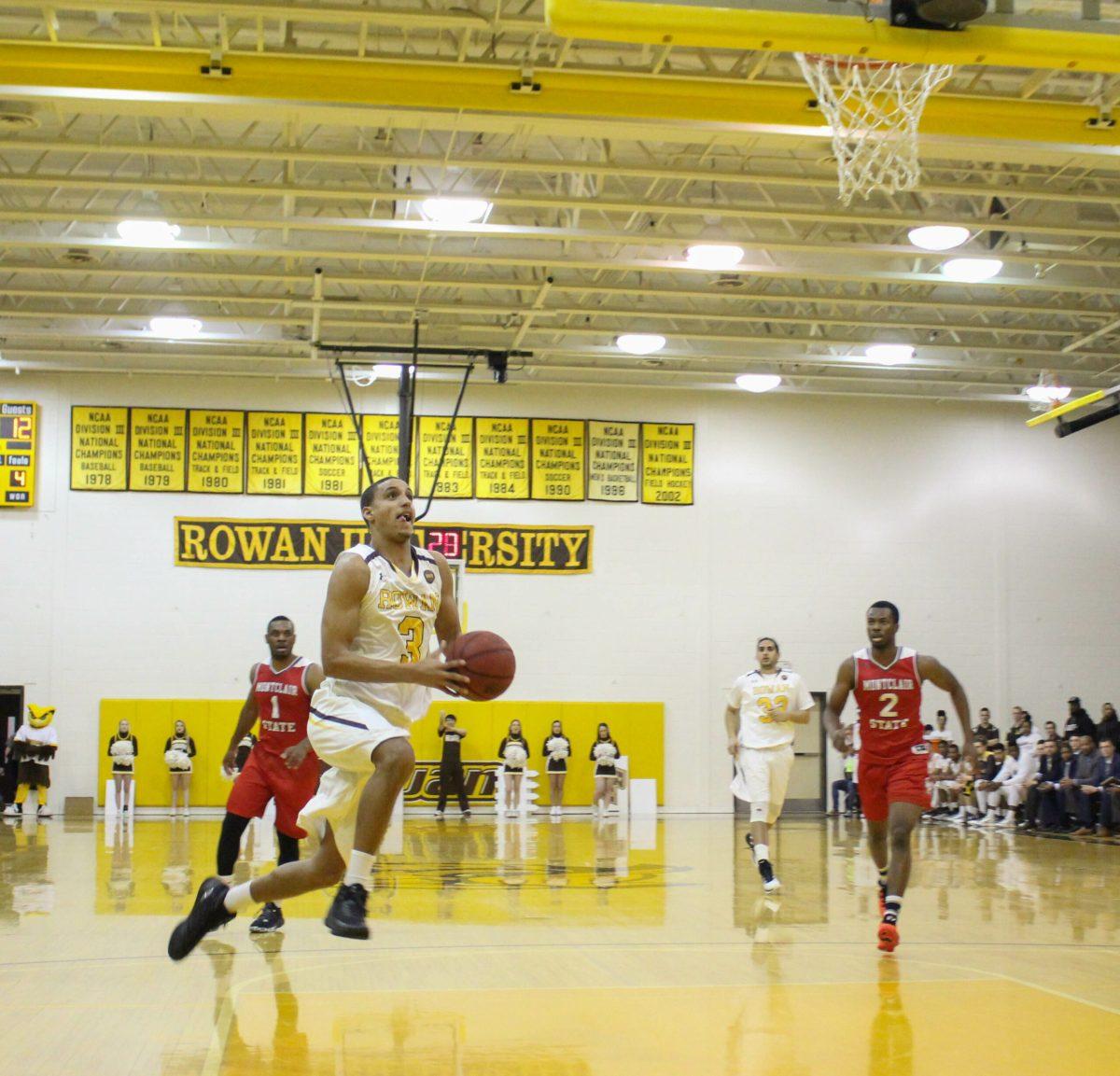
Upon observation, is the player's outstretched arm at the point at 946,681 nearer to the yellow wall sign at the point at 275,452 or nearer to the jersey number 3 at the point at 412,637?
the jersey number 3 at the point at 412,637

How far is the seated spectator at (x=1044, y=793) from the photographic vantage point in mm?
18047

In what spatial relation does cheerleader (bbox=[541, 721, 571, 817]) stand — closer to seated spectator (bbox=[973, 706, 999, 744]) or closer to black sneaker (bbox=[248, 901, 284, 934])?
seated spectator (bbox=[973, 706, 999, 744])

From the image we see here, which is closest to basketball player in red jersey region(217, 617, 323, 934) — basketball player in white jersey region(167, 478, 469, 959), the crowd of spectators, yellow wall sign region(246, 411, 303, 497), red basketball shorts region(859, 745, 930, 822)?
basketball player in white jersey region(167, 478, 469, 959)

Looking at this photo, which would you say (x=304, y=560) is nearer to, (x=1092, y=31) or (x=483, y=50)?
(x=483, y=50)

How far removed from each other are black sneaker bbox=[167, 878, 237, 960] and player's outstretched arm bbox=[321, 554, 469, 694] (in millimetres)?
1287

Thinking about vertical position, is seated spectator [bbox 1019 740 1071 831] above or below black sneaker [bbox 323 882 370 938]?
below

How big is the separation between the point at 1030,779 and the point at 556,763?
6.97 meters

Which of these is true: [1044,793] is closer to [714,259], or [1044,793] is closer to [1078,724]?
[1078,724]

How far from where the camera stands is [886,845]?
26.0 ft

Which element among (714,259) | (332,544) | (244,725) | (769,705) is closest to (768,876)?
(769,705)

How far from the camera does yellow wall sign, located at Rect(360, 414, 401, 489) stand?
2198 cm

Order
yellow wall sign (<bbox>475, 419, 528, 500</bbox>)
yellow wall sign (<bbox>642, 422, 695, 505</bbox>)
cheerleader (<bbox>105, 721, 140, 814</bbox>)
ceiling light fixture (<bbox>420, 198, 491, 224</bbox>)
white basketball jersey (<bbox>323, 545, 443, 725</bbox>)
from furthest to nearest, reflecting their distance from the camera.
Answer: yellow wall sign (<bbox>642, 422, 695, 505</bbox>), yellow wall sign (<bbox>475, 419, 528, 500</bbox>), cheerleader (<bbox>105, 721, 140, 814</bbox>), ceiling light fixture (<bbox>420, 198, 491, 224</bbox>), white basketball jersey (<bbox>323, 545, 443, 725</bbox>)

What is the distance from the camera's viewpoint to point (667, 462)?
2294 cm

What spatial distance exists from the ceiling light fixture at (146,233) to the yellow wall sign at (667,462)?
30.5 feet
